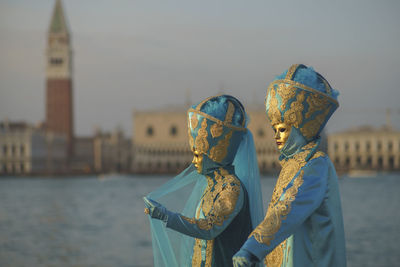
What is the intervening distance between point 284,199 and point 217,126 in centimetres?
61

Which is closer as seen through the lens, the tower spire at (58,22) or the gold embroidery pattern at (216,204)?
the gold embroidery pattern at (216,204)

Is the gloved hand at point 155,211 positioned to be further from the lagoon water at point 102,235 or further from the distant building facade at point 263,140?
the distant building facade at point 263,140

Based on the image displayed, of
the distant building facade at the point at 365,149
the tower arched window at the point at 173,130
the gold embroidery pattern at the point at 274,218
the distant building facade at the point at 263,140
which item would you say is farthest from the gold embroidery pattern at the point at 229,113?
the distant building facade at the point at 365,149

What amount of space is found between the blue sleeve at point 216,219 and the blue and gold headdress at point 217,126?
0.51 ft

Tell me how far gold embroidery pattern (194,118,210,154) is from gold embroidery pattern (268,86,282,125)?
1.34 ft

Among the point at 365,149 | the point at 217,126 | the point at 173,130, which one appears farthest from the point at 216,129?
the point at 365,149

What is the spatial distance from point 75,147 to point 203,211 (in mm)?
67460

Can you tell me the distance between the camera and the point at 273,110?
73.1 inches

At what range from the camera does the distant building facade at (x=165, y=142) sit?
5766cm

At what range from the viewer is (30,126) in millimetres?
63750

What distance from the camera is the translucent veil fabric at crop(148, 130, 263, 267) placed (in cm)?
226

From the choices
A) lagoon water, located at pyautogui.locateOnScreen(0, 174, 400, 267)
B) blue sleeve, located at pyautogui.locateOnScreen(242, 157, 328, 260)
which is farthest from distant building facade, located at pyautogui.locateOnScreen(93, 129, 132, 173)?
blue sleeve, located at pyautogui.locateOnScreen(242, 157, 328, 260)

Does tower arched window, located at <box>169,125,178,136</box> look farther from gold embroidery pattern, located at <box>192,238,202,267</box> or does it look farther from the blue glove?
the blue glove

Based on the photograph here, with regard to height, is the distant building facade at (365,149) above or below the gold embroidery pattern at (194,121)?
below
